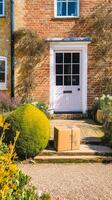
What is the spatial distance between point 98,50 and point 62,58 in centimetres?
142

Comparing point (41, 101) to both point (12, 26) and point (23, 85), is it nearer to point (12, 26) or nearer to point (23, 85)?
point (23, 85)

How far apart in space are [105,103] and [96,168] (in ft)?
21.2

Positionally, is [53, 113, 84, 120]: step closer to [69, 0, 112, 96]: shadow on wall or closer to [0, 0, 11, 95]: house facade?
[69, 0, 112, 96]: shadow on wall

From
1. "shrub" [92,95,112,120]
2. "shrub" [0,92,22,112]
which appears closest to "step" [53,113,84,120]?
"shrub" [92,95,112,120]

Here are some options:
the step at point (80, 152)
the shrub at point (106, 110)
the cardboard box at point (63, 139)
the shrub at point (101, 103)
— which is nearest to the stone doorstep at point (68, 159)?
the step at point (80, 152)

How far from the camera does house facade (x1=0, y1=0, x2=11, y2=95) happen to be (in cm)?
1744

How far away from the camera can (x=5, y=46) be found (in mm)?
17438

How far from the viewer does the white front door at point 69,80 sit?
57.2 feet

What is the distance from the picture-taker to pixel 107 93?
17.3m

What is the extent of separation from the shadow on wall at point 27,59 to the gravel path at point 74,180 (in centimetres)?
753

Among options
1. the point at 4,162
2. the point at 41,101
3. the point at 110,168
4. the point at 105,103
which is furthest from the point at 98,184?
the point at 41,101

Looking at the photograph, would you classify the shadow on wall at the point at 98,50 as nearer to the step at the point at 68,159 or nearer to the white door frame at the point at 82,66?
the white door frame at the point at 82,66

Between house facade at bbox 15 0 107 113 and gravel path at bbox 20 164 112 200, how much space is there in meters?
7.36

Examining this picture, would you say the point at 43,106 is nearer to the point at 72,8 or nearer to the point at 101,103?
the point at 101,103
